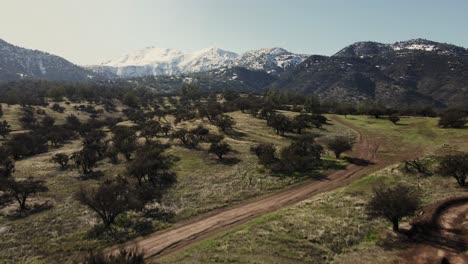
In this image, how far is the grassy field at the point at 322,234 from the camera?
28.7 m

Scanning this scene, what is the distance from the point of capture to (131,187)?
50.7 meters

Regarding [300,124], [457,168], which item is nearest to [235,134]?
[300,124]

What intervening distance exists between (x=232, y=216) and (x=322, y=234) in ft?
38.3

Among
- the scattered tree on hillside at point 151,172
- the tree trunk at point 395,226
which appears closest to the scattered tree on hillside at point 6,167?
the scattered tree on hillside at point 151,172

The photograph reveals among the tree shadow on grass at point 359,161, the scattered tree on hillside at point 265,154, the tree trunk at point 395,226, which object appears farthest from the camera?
the tree shadow on grass at point 359,161

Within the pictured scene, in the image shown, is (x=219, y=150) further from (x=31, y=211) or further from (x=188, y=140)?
(x=31, y=211)

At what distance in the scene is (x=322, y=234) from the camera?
3275 cm

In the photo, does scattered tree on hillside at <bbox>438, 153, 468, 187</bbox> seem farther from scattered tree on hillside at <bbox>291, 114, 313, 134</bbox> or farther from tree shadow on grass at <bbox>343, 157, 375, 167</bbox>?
scattered tree on hillside at <bbox>291, 114, 313, 134</bbox>

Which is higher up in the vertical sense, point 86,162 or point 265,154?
point 265,154

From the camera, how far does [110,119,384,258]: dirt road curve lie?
33250 millimetres

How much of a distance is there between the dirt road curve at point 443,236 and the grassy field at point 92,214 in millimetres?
21132

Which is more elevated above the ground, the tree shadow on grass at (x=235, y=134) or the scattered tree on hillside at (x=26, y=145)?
the tree shadow on grass at (x=235, y=134)

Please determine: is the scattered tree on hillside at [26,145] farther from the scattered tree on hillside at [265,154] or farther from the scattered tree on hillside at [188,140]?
the scattered tree on hillside at [265,154]

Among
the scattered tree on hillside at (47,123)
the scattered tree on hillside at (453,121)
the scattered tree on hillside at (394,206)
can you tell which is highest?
the scattered tree on hillside at (453,121)
